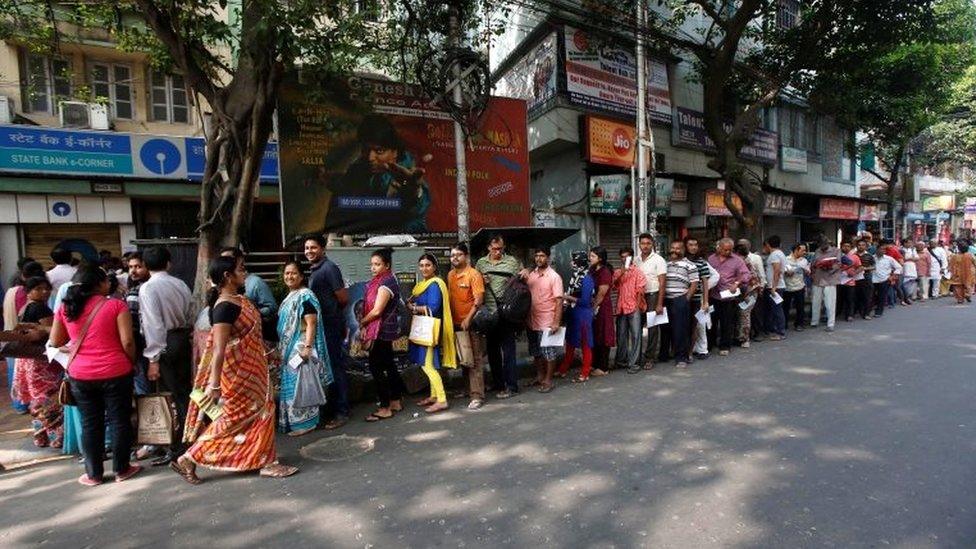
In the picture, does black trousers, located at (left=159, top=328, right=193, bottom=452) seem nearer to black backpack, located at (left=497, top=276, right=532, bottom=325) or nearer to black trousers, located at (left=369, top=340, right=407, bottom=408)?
black trousers, located at (left=369, top=340, right=407, bottom=408)

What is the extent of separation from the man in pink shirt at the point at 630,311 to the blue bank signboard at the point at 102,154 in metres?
8.10

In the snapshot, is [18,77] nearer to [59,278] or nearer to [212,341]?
[59,278]

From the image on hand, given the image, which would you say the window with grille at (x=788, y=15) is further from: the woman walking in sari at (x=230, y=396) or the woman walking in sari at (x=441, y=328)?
the woman walking in sari at (x=230, y=396)

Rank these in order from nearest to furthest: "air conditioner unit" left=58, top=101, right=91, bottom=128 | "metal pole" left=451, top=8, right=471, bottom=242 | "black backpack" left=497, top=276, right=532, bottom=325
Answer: "black backpack" left=497, top=276, right=532, bottom=325 < "metal pole" left=451, top=8, right=471, bottom=242 < "air conditioner unit" left=58, top=101, right=91, bottom=128

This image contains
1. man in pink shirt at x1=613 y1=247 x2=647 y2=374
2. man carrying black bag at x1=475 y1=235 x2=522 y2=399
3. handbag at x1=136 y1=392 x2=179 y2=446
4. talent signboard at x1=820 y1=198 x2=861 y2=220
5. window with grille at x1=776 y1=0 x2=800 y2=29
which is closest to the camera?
handbag at x1=136 y1=392 x2=179 y2=446

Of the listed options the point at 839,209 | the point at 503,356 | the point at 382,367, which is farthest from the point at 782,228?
the point at 382,367

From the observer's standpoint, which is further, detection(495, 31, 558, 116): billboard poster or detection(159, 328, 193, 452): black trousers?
detection(495, 31, 558, 116): billboard poster

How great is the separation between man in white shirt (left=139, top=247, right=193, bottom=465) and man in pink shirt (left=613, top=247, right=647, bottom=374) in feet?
15.7

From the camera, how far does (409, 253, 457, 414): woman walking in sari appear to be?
5.18 meters

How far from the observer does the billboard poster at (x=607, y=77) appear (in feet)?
40.0

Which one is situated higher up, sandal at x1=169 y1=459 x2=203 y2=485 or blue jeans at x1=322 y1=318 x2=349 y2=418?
blue jeans at x1=322 y1=318 x2=349 y2=418

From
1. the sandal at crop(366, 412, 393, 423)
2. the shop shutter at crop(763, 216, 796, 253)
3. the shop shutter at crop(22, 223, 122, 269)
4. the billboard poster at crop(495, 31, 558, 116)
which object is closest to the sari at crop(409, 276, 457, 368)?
the sandal at crop(366, 412, 393, 423)

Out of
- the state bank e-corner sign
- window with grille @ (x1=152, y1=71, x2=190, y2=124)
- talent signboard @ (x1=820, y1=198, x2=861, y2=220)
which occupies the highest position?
window with grille @ (x1=152, y1=71, x2=190, y2=124)

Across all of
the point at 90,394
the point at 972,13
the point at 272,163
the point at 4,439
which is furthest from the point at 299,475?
the point at 972,13
